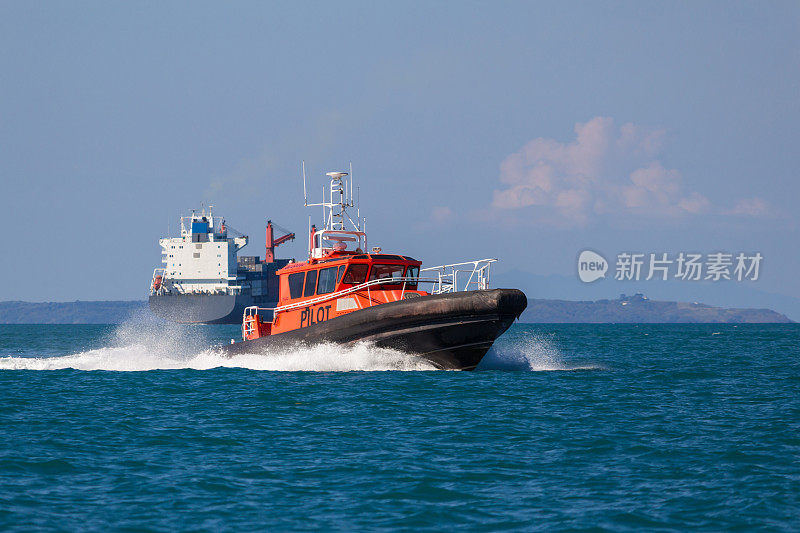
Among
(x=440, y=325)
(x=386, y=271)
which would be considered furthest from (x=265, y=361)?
(x=440, y=325)

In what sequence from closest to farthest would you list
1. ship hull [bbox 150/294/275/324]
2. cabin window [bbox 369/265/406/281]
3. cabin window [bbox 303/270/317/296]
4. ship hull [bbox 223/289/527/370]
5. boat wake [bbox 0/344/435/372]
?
1. ship hull [bbox 223/289/527/370]
2. boat wake [bbox 0/344/435/372]
3. cabin window [bbox 369/265/406/281]
4. cabin window [bbox 303/270/317/296]
5. ship hull [bbox 150/294/275/324]

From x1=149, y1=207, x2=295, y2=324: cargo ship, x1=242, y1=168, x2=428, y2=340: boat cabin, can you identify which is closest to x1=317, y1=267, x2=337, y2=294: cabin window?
x1=242, y1=168, x2=428, y2=340: boat cabin

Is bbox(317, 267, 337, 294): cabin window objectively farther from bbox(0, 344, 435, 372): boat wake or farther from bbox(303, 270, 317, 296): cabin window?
bbox(0, 344, 435, 372): boat wake

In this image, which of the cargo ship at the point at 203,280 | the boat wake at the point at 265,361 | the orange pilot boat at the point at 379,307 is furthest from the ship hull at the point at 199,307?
the orange pilot boat at the point at 379,307

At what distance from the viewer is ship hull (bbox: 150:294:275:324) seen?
118312mm

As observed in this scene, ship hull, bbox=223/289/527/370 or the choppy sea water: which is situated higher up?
ship hull, bbox=223/289/527/370

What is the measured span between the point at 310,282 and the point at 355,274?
1.70 m

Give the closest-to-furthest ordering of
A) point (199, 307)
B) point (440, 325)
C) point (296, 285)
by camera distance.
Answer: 1. point (440, 325)
2. point (296, 285)
3. point (199, 307)

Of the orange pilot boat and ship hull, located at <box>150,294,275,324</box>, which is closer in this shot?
the orange pilot boat

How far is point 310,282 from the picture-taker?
80.5ft

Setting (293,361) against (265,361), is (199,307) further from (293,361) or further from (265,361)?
(293,361)

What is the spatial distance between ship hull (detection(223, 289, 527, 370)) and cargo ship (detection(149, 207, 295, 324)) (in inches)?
3852

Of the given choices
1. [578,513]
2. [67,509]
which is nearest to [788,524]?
[578,513]

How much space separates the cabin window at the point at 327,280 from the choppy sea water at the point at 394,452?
5.92 ft
